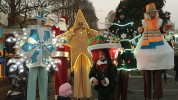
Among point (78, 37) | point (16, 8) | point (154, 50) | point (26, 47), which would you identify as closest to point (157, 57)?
point (154, 50)

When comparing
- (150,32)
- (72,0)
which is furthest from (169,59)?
(72,0)

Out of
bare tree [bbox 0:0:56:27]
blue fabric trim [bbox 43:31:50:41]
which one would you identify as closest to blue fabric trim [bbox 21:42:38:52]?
blue fabric trim [bbox 43:31:50:41]

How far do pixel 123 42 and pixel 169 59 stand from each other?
117 cm

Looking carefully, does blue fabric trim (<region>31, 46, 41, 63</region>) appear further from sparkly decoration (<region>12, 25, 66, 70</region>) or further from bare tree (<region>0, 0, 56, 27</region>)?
bare tree (<region>0, 0, 56, 27</region>)

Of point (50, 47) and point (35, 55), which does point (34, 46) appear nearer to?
point (35, 55)

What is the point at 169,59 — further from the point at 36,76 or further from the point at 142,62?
the point at 36,76

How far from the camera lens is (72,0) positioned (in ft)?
105

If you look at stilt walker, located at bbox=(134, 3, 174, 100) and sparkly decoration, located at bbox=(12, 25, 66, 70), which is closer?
sparkly decoration, located at bbox=(12, 25, 66, 70)

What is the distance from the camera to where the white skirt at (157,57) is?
297 inches

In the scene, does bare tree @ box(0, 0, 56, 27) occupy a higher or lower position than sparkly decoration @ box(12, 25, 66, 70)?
higher

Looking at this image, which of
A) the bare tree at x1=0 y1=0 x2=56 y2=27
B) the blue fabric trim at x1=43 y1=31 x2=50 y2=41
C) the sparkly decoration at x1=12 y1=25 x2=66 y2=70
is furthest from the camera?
the bare tree at x1=0 y1=0 x2=56 y2=27

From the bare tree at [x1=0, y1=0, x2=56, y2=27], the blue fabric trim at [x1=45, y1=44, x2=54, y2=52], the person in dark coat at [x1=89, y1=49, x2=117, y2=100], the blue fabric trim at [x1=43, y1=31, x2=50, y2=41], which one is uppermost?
the bare tree at [x1=0, y1=0, x2=56, y2=27]

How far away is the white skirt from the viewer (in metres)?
7.54

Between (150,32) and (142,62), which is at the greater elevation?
(150,32)
